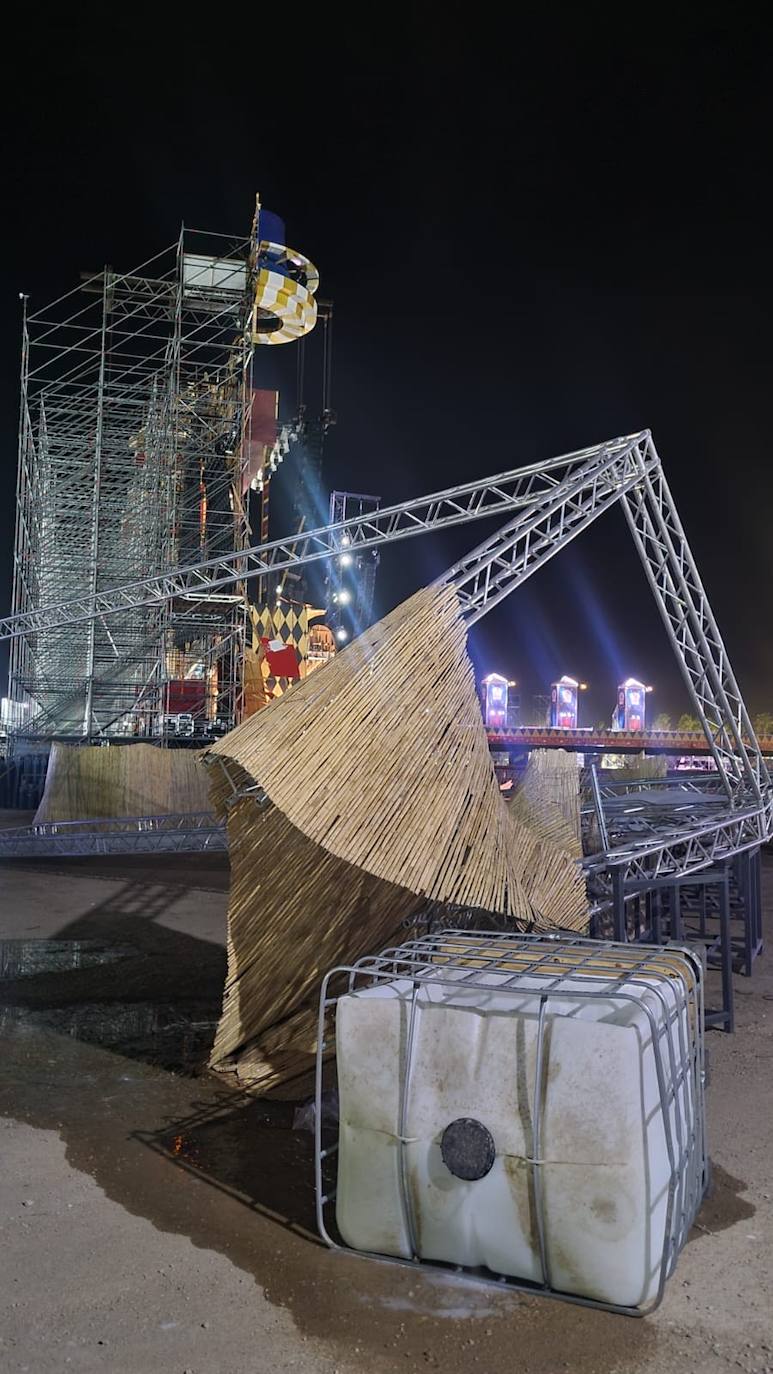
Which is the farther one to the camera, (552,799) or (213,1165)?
(552,799)

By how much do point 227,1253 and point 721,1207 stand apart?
2697 millimetres

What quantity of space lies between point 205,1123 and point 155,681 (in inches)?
907

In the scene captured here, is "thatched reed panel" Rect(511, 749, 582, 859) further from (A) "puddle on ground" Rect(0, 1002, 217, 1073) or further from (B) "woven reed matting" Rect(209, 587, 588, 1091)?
(A) "puddle on ground" Rect(0, 1002, 217, 1073)

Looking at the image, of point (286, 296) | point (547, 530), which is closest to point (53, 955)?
point (547, 530)

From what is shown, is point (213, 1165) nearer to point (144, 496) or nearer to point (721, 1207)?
point (721, 1207)

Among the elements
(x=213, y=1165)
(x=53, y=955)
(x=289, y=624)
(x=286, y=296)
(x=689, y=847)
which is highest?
(x=286, y=296)

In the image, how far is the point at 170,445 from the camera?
30141 millimetres

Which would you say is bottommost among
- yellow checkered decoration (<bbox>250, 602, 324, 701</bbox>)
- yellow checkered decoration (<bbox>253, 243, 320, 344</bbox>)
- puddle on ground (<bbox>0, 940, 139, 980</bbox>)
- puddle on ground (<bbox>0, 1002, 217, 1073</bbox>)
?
puddle on ground (<bbox>0, 1002, 217, 1073</bbox>)

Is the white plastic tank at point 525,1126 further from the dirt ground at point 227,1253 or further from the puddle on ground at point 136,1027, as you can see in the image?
the puddle on ground at point 136,1027

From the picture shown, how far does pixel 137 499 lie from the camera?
33.3m

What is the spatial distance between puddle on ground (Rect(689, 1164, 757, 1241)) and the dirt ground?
2 cm

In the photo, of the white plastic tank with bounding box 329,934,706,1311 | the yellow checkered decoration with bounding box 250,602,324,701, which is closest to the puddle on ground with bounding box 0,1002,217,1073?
the white plastic tank with bounding box 329,934,706,1311

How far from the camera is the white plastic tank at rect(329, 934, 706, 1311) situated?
435cm

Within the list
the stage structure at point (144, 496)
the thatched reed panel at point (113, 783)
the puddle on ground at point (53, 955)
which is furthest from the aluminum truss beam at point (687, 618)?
the stage structure at point (144, 496)
